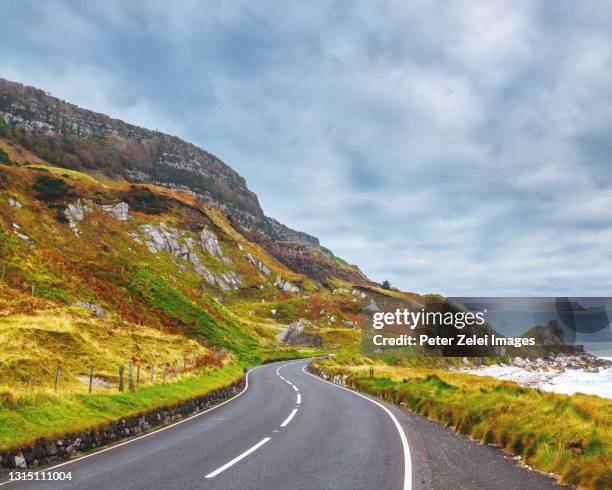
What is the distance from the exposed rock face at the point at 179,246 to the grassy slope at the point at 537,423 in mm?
105457

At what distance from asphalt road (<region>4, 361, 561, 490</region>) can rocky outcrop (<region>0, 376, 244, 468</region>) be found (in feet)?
2.18

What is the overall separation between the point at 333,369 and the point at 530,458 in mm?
31163

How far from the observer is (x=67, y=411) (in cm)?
1289

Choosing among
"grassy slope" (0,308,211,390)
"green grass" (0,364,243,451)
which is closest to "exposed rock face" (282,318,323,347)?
"grassy slope" (0,308,211,390)

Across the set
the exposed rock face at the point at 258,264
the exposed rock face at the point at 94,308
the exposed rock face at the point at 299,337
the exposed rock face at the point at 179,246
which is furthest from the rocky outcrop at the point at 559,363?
the exposed rock face at the point at 258,264

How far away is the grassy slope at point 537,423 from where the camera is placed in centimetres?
881

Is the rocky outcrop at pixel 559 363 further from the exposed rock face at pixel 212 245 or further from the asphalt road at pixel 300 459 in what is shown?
the exposed rock face at pixel 212 245

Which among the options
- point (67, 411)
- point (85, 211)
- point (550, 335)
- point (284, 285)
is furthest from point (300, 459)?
point (284, 285)

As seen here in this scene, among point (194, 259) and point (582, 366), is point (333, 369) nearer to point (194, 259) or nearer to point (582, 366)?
point (582, 366)

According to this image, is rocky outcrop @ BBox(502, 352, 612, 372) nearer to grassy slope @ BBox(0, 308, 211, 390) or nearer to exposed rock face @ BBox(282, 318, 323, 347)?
exposed rock face @ BBox(282, 318, 323, 347)

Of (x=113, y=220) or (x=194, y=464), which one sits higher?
(x=113, y=220)

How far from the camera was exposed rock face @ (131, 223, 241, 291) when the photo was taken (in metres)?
118

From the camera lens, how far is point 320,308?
126 metres

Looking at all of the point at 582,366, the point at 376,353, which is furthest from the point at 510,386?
the point at 582,366
